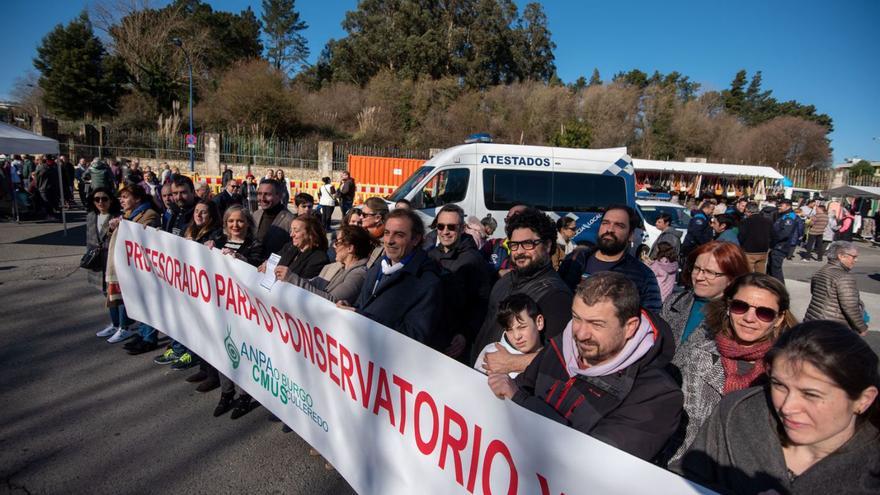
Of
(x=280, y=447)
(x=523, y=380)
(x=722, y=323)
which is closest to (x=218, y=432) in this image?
(x=280, y=447)

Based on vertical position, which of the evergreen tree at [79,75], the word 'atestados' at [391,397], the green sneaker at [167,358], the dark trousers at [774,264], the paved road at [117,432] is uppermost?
the evergreen tree at [79,75]

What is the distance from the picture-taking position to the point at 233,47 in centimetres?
4884

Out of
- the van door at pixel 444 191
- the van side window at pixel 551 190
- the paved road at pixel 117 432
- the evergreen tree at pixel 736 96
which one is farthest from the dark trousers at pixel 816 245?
the evergreen tree at pixel 736 96

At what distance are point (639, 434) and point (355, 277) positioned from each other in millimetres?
2422

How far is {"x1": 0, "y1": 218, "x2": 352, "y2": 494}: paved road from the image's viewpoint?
3.18 metres

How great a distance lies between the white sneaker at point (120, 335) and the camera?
5348mm

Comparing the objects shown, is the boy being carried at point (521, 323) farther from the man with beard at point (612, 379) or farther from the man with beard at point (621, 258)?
the man with beard at point (621, 258)

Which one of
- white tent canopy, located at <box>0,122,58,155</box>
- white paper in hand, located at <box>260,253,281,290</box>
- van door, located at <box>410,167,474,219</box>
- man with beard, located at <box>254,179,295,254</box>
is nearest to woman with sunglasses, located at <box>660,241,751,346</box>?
white paper in hand, located at <box>260,253,281,290</box>

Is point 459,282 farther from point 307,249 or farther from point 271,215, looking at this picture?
point 271,215

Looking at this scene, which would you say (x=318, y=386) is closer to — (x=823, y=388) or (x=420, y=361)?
(x=420, y=361)

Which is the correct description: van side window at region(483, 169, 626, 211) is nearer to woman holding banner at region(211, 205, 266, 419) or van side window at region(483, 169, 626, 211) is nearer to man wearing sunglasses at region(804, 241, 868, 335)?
man wearing sunglasses at region(804, 241, 868, 335)

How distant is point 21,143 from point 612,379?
1266 cm

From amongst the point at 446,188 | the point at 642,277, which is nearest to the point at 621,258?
the point at 642,277

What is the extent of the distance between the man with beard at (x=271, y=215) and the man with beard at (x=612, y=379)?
3.92m
